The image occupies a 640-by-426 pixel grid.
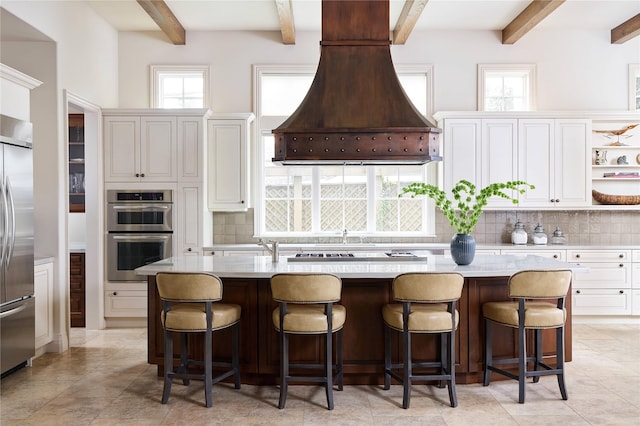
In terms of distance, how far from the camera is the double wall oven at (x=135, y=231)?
5.91 metres

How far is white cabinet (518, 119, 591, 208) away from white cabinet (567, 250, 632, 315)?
63 centimetres

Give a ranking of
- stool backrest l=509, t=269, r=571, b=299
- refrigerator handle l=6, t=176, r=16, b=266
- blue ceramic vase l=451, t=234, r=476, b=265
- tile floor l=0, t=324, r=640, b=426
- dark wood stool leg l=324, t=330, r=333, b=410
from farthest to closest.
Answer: blue ceramic vase l=451, t=234, r=476, b=265, refrigerator handle l=6, t=176, r=16, b=266, stool backrest l=509, t=269, r=571, b=299, dark wood stool leg l=324, t=330, r=333, b=410, tile floor l=0, t=324, r=640, b=426

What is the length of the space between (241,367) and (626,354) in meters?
3.53

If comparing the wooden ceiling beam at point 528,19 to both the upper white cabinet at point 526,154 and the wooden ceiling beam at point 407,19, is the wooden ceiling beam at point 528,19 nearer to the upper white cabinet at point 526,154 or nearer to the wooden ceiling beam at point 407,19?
the upper white cabinet at point 526,154

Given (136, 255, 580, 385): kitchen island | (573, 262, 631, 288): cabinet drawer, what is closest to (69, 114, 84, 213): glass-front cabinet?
(136, 255, 580, 385): kitchen island

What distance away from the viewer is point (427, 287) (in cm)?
350

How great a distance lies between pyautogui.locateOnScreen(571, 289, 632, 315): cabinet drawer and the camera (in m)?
5.98

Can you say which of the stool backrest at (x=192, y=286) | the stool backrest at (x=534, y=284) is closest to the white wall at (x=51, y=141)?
the stool backrest at (x=192, y=286)

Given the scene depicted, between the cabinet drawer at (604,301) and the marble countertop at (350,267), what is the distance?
1852 mm

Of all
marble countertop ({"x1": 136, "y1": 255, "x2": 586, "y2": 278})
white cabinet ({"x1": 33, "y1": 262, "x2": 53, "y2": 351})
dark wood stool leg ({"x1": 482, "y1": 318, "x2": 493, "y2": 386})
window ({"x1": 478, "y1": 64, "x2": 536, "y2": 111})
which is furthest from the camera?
window ({"x1": 478, "y1": 64, "x2": 536, "y2": 111})

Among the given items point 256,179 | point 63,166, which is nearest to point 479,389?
point 256,179

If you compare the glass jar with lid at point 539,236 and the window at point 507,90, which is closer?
the glass jar with lid at point 539,236

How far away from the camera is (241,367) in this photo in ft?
12.9

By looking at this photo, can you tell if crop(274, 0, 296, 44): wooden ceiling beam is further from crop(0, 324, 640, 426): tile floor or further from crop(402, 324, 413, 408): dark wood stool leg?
crop(0, 324, 640, 426): tile floor
